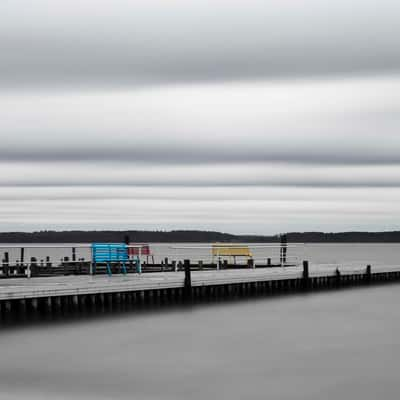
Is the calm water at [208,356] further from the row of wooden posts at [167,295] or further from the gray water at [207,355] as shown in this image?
the row of wooden posts at [167,295]

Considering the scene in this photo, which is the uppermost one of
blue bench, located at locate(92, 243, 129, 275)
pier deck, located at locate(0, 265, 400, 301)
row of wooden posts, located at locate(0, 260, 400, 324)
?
blue bench, located at locate(92, 243, 129, 275)

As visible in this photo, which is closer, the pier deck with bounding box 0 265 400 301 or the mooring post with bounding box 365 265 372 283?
the pier deck with bounding box 0 265 400 301

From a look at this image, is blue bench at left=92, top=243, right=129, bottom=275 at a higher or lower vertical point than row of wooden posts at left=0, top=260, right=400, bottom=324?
higher

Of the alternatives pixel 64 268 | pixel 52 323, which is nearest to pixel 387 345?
pixel 52 323

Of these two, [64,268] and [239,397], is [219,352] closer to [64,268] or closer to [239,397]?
[239,397]

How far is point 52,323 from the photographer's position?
27.7 metres

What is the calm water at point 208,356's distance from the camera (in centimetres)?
2097

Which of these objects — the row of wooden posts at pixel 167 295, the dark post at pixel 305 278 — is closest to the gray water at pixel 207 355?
the row of wooden posts at pixel 167 295

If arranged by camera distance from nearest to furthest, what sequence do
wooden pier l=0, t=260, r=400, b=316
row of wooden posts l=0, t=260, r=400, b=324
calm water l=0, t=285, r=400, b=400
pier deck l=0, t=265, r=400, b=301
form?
calm water l=0, t=285, r=400, b=400 < pier deck l=0, t=265, r=400, b=301 < wooden pier l=0, t=260, r=400, b=316 < row of wooden posts l=0, t=260, r=400, b=324

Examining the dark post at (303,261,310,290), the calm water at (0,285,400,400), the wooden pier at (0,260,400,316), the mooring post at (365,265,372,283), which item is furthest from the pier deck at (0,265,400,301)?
the mooring post at (365,265,372,283)

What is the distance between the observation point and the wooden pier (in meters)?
27.1

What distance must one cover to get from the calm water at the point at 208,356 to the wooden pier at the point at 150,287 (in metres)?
0.75

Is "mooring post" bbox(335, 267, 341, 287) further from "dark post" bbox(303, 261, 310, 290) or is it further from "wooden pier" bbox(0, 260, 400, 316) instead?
"dark post" bbox(303, 261, 310, 290)

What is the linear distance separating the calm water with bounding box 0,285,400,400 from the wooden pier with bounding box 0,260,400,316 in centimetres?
75
